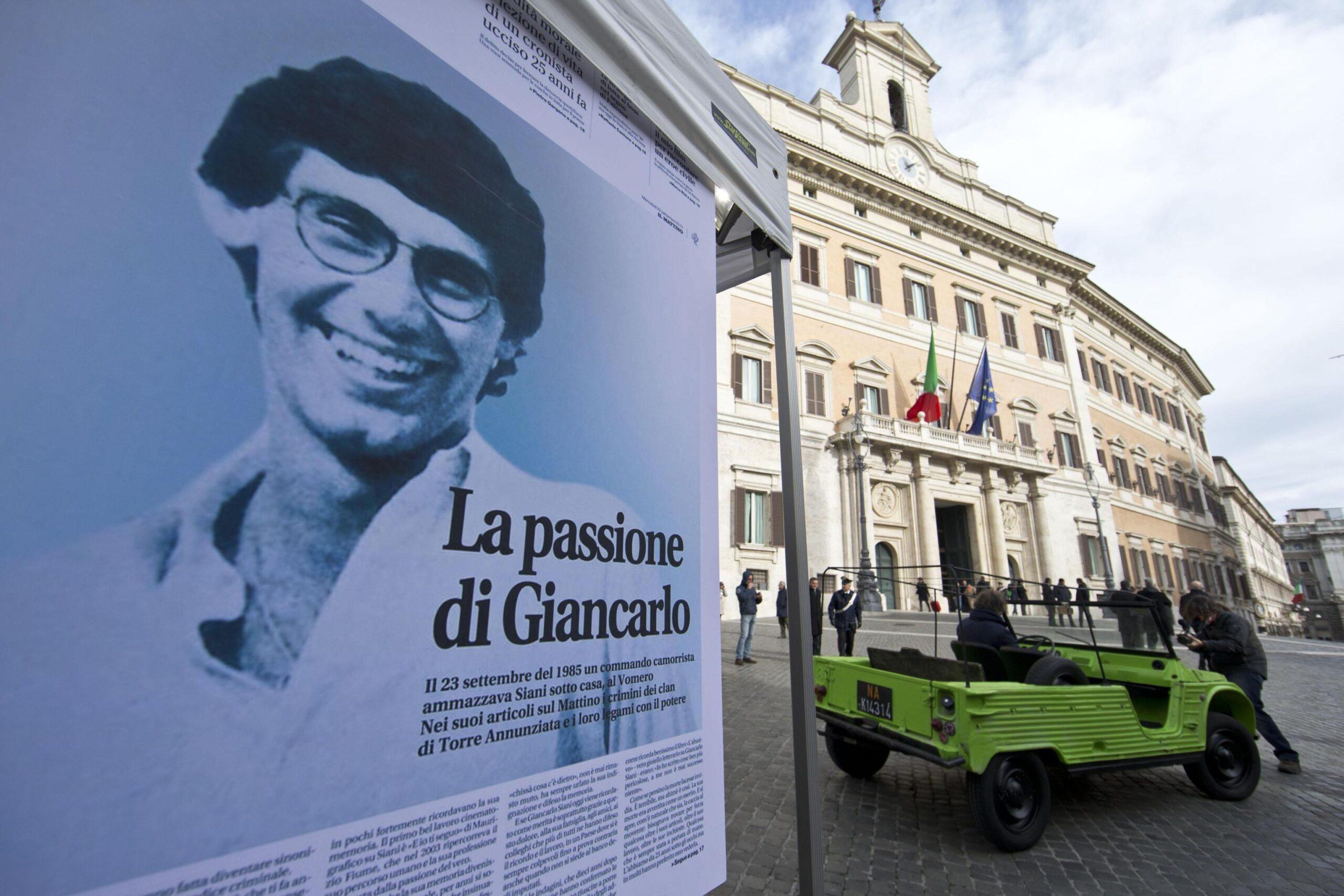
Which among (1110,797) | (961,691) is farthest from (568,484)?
(1110,797)

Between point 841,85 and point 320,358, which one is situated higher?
point 841,85

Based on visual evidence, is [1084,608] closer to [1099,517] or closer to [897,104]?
[1099,517]

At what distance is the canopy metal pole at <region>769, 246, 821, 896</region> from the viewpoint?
68.2 inches

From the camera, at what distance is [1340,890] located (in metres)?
2.77

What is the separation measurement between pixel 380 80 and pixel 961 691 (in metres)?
3.54

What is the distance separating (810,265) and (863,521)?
29.0 ft

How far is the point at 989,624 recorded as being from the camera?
4242 millimetres

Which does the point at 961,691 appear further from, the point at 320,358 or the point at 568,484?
the point at 320,358

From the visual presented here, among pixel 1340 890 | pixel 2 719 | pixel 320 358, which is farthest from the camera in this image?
pixel 1340 890

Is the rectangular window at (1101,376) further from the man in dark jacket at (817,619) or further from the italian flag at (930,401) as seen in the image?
the man in dark jacket at (817,619)

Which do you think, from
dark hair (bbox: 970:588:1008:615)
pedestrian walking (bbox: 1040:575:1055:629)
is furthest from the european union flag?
dark hair (bbox: 970:588:1008:615)

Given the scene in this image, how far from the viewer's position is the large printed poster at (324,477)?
2.33 ft

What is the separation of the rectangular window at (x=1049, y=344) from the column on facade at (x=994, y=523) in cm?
796

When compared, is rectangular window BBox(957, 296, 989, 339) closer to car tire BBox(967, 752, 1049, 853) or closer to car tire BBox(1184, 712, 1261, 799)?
car tire BBox(1184, 712, 1261, 799)
